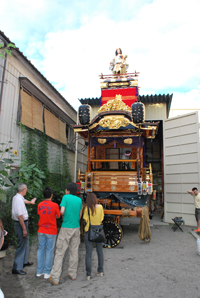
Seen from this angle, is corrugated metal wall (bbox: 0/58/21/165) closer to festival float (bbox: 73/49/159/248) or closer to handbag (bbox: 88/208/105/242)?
festival float (bbox: 73/49/159/248)

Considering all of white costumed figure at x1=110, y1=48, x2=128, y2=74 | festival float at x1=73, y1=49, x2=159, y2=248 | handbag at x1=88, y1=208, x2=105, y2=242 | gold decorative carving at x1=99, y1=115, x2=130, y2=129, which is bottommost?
handbag at x1=88, y1=208, x2=105, y2=242

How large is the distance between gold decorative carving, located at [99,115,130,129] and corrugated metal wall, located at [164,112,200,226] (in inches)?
139

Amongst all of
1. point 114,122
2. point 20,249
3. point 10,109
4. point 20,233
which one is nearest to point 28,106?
point 10,109

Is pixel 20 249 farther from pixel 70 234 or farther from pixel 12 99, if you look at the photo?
pixel 12 99

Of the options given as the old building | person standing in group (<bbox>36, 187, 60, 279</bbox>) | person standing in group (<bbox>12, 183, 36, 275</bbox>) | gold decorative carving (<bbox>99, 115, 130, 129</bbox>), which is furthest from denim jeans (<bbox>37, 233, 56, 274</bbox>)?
gold decorative carving (<bbox>99, 115, 130, 129</bbox>)

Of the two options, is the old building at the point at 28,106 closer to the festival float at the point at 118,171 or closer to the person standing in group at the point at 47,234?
the festival float at the point at 118,171

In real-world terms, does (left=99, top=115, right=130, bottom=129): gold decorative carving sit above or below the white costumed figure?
below

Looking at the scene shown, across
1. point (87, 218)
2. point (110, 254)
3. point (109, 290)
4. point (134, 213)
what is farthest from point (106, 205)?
point (109, 290)

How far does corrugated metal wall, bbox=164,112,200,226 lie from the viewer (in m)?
9.42

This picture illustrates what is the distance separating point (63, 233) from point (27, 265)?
137cm

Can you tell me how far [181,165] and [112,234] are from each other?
5.27 meters

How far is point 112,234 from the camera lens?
20.6 feet

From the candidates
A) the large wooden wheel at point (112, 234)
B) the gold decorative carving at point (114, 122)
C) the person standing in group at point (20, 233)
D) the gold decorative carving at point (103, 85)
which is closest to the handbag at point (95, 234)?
the person standing in group at point (20, 233)

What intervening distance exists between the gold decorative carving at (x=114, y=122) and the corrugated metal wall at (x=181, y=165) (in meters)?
3.54
